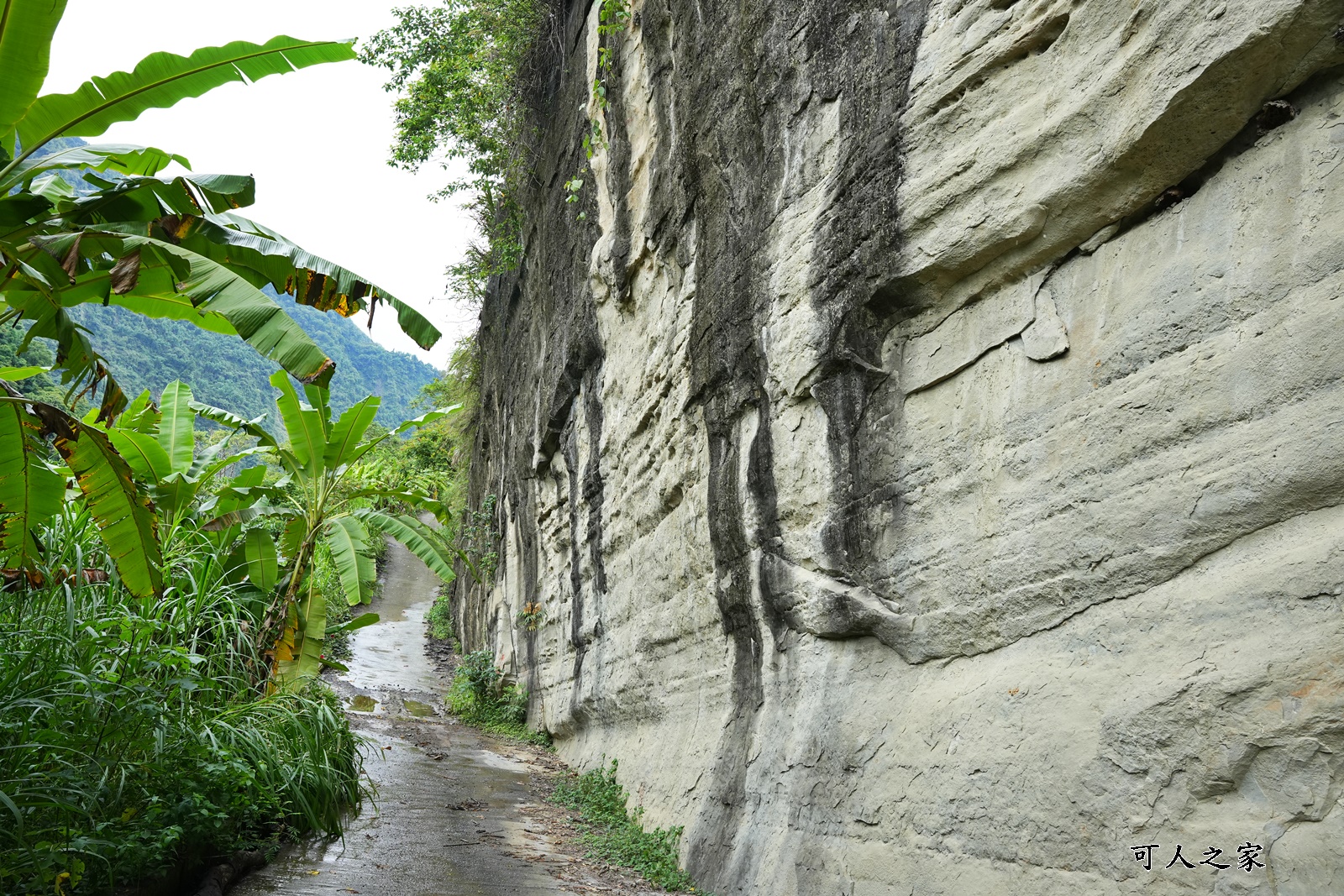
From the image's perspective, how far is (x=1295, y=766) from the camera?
282cm

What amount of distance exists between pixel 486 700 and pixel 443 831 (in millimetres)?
7627

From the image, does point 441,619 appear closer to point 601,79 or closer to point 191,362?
point 601,79

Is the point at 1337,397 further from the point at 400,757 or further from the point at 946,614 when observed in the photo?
the point at 400,757

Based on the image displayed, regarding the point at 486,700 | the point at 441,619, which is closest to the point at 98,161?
the point at 486,700

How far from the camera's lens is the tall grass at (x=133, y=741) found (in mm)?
3926

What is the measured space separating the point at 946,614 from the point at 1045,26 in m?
2.61

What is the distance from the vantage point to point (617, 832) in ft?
24.0

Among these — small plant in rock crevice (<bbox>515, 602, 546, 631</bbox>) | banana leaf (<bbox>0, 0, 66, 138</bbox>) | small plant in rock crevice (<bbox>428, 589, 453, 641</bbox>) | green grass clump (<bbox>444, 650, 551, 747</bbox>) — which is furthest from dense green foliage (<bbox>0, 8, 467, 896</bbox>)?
small plant in rock crevice (<bbox>428, 589, 453, 641</bbox>)

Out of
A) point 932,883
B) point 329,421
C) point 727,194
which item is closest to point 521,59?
point 329,421

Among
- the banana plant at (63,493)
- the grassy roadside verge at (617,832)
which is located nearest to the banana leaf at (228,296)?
the banana plant at (63,493)

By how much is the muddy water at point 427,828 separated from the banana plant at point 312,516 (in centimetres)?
136

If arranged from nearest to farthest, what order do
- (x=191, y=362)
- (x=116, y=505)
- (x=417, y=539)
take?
(x=116, y=505) < (x=417, y=539) < (x=191, y=362)

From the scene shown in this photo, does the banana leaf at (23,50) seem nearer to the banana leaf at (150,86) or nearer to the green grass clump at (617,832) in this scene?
the banana leaf at (150,86)

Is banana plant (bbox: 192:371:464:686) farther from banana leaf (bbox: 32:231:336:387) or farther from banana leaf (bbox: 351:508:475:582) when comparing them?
banana leaf (bbox: 32:231:336:387)
